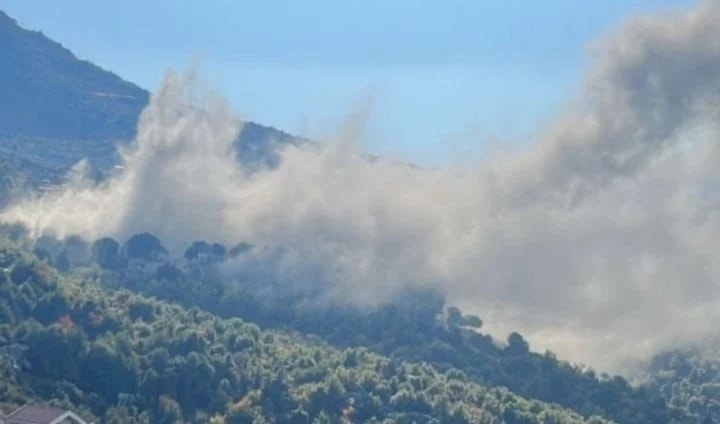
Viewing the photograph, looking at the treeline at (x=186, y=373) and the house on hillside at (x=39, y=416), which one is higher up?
the treeline at (x=186, y=373)

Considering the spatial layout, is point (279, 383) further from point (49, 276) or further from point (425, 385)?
point (49, 276)

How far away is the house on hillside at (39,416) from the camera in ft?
401

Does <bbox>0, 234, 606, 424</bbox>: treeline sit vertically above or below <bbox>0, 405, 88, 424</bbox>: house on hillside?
above

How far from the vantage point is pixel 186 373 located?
167m

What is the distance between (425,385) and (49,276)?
4605cm

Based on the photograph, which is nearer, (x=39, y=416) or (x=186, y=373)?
(x=39, y=416)

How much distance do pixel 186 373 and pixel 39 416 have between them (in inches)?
1698

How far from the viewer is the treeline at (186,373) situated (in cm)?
15562

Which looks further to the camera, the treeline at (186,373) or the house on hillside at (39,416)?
the treeline at (186,373)

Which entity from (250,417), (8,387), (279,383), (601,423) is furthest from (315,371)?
(8,387)

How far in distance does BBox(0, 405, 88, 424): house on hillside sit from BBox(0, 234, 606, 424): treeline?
9.01 meters

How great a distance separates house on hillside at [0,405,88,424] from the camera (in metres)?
122

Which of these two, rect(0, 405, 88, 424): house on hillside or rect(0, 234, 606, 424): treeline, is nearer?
rect(0, 405, 88, 424): house on hillside

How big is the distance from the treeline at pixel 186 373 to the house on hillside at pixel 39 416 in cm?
901
